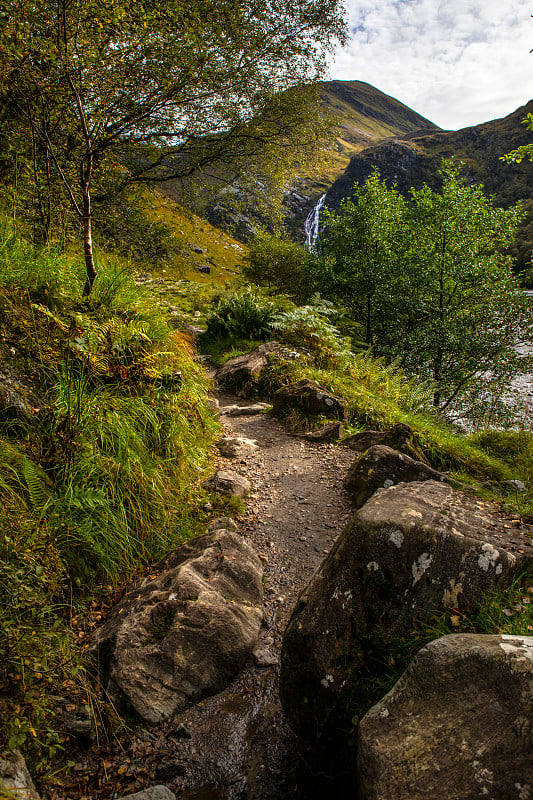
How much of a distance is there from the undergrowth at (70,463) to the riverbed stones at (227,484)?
0.70 ft

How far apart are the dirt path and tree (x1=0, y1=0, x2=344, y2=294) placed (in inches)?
159

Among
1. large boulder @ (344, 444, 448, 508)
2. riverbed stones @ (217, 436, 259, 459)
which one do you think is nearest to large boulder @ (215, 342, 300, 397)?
riverbed stones @ (217, 436, 259, 459)

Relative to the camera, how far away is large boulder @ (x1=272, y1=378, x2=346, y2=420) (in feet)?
26.1

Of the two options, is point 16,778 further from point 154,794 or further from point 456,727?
point 456,727

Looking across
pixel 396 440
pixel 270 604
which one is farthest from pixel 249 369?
pixel 270 604

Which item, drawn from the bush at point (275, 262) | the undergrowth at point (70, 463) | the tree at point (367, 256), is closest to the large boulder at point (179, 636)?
the undergrowth at point (70, 463)

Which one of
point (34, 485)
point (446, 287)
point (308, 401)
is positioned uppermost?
point (446, 287)

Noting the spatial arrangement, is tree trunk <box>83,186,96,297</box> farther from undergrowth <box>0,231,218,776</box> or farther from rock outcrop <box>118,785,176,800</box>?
rock outcrop <box>118,785,176,800</box>

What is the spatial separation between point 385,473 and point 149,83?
7519mm

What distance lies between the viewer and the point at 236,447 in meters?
6.68

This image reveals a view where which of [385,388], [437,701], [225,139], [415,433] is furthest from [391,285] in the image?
[437,701]

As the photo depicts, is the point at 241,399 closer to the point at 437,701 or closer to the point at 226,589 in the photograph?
the point at 226,589

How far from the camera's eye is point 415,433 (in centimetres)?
663

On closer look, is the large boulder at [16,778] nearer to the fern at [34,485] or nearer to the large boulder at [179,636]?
the large boulder at [179,636]
